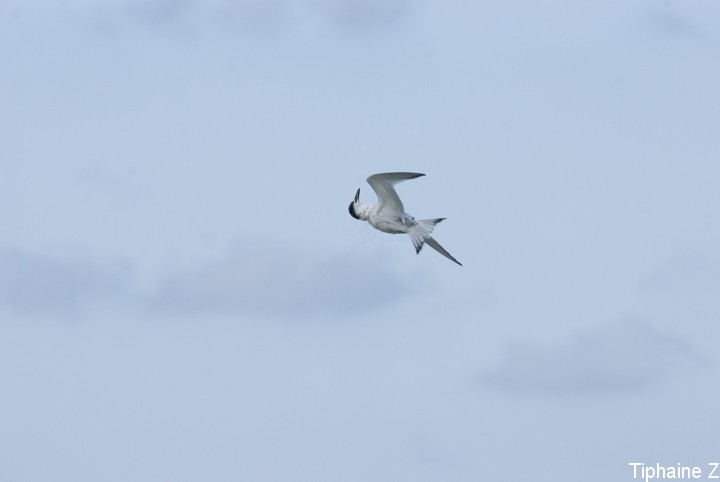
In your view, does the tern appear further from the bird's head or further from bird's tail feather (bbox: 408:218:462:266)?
the bird's head

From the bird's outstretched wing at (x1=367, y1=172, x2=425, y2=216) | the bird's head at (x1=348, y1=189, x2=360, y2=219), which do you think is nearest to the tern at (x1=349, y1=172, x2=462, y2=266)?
the bird's outstretched wing at (x1=367, y1=172, x2=425, y2=216)

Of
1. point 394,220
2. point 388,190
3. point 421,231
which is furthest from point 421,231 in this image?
point 388,190

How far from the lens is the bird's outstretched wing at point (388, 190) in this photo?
103 m

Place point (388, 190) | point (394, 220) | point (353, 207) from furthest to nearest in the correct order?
point (353, 207)
point (394, 220)
point (388, 190)

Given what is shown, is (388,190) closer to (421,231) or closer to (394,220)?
(394,220)

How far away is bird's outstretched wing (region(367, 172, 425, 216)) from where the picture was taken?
103000 millimetres

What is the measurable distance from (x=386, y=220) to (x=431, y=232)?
5.45 feet

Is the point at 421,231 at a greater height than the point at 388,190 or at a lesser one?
lesser

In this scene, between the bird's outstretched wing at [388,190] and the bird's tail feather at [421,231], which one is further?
the bird's tail feather at [421,231]

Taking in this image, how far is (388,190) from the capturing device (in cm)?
10419

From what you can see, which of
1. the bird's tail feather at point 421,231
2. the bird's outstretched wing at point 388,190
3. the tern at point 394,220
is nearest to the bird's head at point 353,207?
the tern at point 394,220

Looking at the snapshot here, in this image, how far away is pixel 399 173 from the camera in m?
103

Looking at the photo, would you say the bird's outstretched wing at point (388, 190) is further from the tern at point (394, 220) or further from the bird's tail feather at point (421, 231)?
the bird's tail feather at point (421, 231)

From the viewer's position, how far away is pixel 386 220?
346 feet
